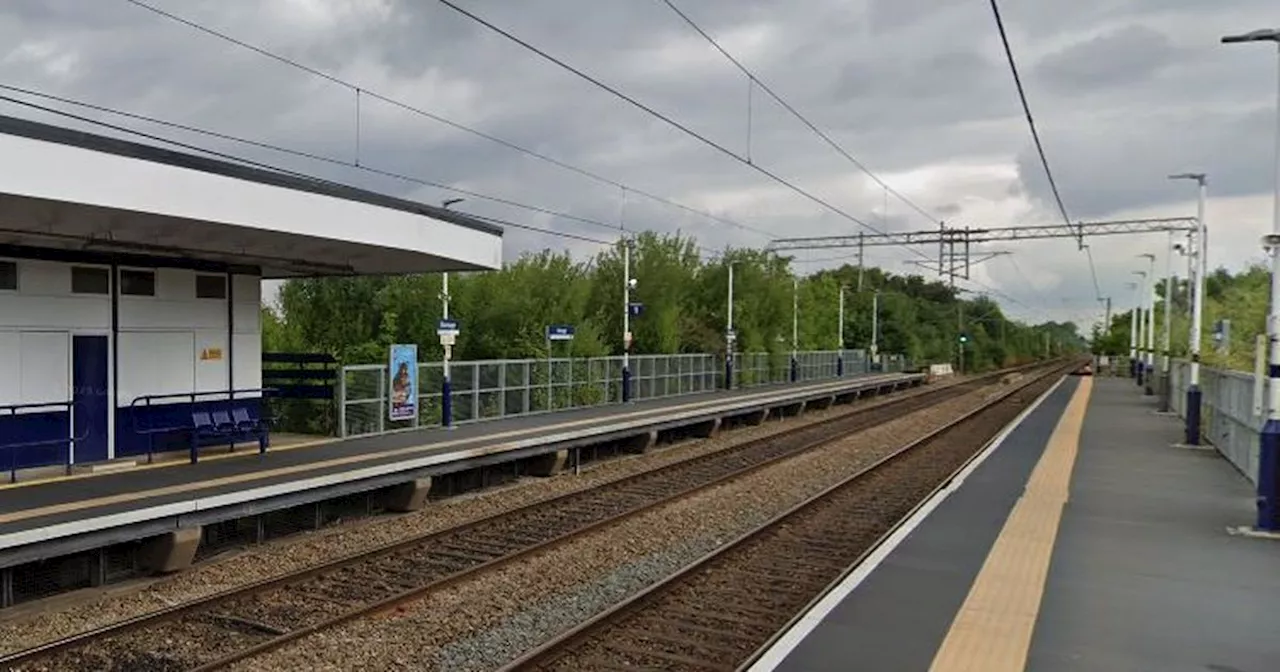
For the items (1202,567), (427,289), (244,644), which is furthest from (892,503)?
(427,289)

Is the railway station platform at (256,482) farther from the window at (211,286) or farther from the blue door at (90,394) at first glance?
the window at (211,286)

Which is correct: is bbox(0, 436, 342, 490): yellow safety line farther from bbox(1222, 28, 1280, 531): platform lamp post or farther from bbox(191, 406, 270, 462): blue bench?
bbox(1222, 28, 1280, 531): platform lamp post

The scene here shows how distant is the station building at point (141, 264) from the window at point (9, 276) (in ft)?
0.05

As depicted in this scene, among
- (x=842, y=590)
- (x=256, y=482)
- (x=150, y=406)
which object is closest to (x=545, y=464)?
(x=150, y=406)

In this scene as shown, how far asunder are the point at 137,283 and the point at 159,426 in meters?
2.11

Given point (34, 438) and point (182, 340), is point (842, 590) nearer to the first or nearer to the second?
point (34, 438)

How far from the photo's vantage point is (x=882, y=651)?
7148mm

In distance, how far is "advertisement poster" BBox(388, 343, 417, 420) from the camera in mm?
19969

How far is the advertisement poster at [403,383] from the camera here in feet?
65.5

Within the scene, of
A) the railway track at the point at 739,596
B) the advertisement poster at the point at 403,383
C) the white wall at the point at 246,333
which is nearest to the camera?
the railway track at the point at 739,596

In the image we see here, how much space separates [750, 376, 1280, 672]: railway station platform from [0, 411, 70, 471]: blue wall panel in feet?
33.3

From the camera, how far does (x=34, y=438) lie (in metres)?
13.1

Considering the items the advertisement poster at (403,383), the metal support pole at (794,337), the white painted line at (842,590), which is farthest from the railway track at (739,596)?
the metal support pole at (794,337)

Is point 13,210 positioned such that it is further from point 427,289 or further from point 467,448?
point 427,289
